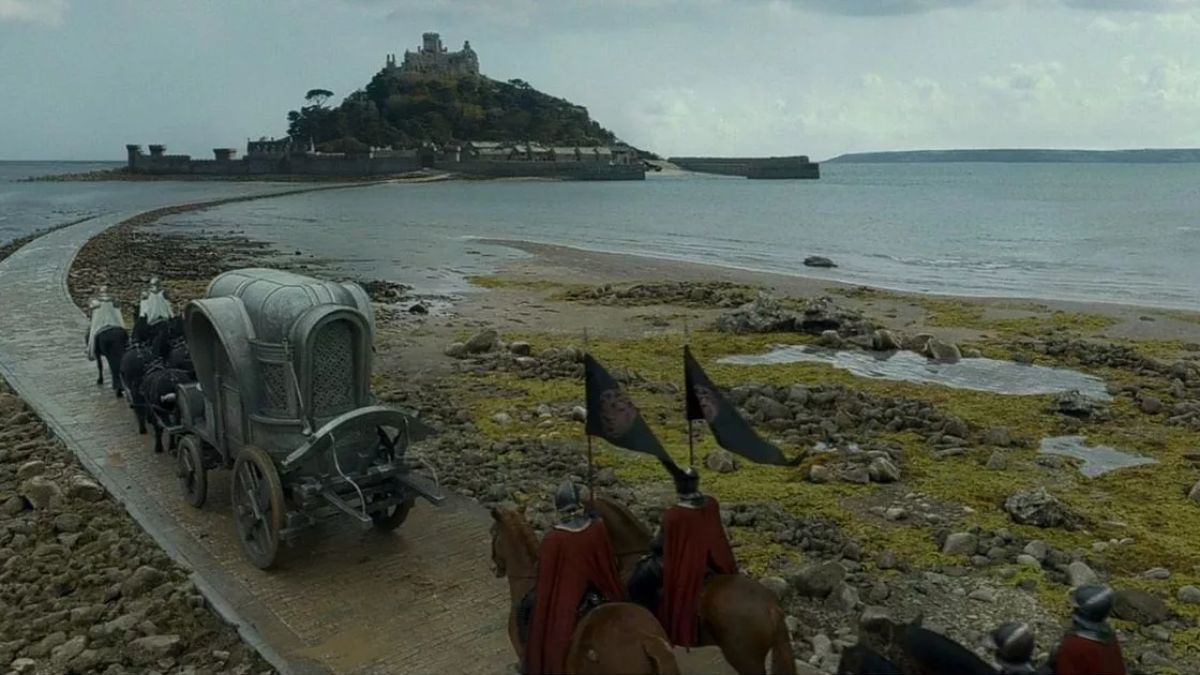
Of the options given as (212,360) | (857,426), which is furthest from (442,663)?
(857,426)

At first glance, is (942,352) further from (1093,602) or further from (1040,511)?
(1093,602)

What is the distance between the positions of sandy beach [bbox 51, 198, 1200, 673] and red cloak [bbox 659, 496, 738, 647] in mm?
649

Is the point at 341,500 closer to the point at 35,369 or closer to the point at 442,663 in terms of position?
the point at 442,663

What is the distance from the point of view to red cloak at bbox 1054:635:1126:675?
411 cm

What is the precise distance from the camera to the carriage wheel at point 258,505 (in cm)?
769

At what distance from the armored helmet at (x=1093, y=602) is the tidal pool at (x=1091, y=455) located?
316 inches

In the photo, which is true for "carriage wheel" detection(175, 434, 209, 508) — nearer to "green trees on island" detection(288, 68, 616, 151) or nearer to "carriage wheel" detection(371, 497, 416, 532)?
"carriage wheel" detection(371, 497, 416, 532)

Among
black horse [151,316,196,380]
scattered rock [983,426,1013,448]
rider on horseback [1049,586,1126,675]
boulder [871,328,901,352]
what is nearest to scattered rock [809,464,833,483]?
scattered rock [983,426,1013,448]

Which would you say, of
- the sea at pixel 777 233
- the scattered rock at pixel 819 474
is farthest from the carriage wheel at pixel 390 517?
the sea at pixel 777 233

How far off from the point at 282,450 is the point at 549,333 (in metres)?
13.4

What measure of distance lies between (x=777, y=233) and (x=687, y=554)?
188 feet

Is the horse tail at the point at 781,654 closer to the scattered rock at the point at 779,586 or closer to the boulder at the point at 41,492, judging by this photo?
the scattered rock at the point at 779,586

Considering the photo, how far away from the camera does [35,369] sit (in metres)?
15.5

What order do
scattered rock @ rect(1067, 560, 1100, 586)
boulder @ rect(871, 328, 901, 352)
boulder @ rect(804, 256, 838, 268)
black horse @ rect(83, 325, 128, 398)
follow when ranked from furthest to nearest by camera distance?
1. boulder @ rect(804, 256, 838, 268)
2. boulder @ rect(871, 328, 901, 352)
3. black horse @ rect(83, 325, 128, 398)
4. scattered rock @ rect(1067, 560, 1100, 586)
